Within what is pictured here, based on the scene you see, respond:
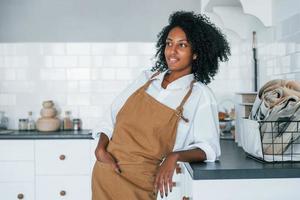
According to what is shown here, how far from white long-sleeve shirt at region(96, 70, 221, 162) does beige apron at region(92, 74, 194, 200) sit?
25mm

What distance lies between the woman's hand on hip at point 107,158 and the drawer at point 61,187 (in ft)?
4.68

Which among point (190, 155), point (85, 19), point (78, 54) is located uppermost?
point (85, 19)

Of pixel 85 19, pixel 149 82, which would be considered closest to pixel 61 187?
pixel 85 19

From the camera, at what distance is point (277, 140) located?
4.40 feet

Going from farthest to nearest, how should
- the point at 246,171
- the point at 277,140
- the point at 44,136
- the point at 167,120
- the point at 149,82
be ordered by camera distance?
1. the point at 44,136
2. the point at 149,82
3. the point at 167,120
4. the point at 277,140
5. the point at 246,171

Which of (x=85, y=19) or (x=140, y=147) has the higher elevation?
(x=85, y=19)

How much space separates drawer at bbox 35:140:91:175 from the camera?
2.92m

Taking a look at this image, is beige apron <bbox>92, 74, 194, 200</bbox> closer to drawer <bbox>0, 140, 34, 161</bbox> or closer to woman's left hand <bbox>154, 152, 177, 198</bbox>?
woman's left hand <bbox>154, 152, 177, 198</bbox>

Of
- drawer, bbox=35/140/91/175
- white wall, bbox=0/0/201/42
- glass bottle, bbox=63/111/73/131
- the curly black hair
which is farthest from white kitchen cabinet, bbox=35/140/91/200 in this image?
the curly black hair

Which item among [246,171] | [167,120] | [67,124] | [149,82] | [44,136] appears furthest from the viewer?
[67,124]

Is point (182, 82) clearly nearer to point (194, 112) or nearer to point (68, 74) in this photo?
point (194, 112)

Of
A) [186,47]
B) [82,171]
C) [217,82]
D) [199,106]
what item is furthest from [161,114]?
[217,82]

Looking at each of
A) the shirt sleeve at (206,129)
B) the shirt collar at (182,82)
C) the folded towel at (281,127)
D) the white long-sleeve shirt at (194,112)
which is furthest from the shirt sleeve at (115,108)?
the folded towel at (281,127)

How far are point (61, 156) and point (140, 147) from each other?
154 centimetres
